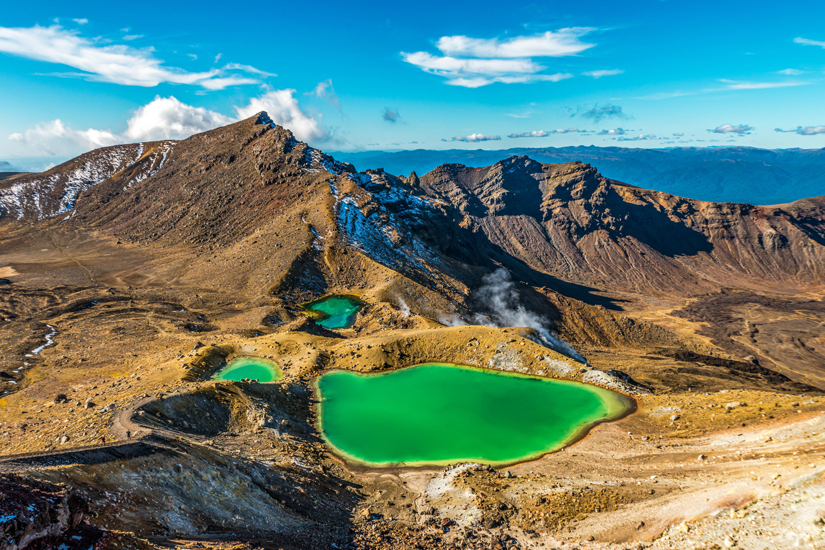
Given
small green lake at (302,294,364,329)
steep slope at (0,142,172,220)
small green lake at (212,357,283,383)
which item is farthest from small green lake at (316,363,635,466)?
steep slope at (0,142,172,220)

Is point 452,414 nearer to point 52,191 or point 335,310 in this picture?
point 335,310

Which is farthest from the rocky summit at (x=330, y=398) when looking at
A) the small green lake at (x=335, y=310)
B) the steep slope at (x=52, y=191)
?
the steep slope at (x=52, y=191)

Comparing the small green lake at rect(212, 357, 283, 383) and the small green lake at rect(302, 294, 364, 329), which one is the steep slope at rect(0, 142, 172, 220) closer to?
the small green lake at rect(302, 294, 364, 329)

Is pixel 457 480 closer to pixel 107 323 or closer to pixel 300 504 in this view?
pixel 300 504

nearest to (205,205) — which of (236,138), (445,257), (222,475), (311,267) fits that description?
(236,138)

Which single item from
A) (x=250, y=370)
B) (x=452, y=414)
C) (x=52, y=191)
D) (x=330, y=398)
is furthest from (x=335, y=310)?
(x=52, y=191)

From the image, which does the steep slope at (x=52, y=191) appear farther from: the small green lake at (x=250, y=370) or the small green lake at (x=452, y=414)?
the small green lake at (x=452, y=414)

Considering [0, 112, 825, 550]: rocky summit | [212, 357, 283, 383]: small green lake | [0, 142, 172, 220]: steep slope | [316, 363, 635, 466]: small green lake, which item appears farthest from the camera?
[0, 142, 172, 220]: steep slope
